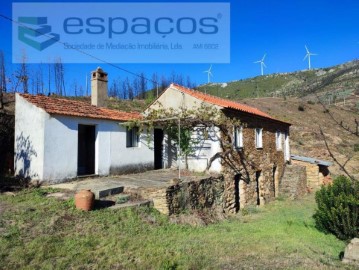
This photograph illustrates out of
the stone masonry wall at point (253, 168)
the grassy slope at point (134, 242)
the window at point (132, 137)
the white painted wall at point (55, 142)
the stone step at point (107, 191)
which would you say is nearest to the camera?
the grassy slope at point (134, 242)

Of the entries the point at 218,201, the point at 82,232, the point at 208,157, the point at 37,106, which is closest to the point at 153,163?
the point at 208,157

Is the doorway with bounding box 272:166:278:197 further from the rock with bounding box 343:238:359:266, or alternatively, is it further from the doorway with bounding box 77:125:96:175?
the rock with bounding box 343:238:359:266

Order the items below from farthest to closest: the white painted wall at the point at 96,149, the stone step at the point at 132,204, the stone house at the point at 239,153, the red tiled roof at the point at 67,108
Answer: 1. the stone house at the point at 239,153
2. the red tiled roof at the point at 67,108
3. the white painted wall at the point at 96,149
4. the stone step at the point at 132,204

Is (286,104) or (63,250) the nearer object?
(63,250)

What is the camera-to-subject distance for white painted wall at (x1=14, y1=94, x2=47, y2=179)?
1159cm

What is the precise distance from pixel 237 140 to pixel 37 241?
463 inches

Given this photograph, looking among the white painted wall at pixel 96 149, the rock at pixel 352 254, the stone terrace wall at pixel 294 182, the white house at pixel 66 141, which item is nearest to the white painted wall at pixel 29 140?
the white house at pixel 66 141

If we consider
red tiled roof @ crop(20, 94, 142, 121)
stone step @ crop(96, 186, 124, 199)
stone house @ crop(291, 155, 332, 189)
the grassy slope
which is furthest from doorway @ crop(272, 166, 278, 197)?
stone step @ crop(96, 186, 124, 199)

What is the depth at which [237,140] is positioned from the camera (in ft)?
54.2

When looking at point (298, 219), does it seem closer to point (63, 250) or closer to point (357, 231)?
point (357, 231)

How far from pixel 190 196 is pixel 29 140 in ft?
22.0

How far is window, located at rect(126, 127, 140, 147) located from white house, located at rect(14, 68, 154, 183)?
0.08 m

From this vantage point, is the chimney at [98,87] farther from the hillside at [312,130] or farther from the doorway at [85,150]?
the hillside at [312,130]

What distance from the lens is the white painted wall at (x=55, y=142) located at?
11586 mm
